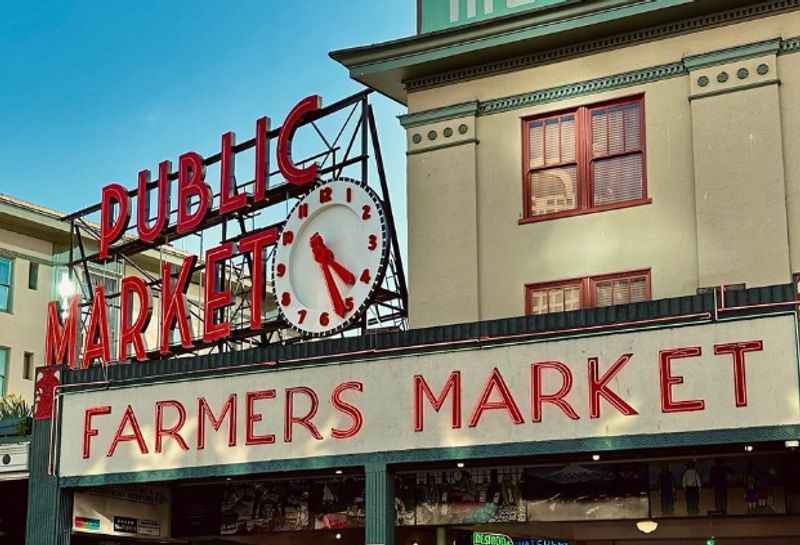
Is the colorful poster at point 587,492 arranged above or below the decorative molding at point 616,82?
below

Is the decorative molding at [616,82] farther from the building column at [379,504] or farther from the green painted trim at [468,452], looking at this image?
the building column at [379,504]

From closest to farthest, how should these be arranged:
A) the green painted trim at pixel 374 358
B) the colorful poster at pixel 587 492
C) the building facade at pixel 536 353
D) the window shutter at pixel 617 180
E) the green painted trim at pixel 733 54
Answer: the green painted trim at pixel 374 358 → the building facade at pixel 536 353 → the colorful poster at pixel 587 492 → the green painted trim at pixel 733 54 → the window shutter at pixel 617 180

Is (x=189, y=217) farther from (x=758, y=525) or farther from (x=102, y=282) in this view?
(x=102, y=282)

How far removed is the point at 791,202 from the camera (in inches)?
947

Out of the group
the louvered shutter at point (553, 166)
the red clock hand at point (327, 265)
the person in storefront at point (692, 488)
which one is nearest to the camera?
the person in storefront at point (692, 488)

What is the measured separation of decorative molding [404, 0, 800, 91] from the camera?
2456 cm

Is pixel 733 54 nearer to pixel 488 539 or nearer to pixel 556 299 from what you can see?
pixel 556 299

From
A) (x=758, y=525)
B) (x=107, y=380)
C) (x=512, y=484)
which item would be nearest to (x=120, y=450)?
(x=107, y=380)

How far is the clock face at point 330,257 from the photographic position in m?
28.5

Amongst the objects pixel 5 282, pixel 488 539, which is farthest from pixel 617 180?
Result: pixel 5 282

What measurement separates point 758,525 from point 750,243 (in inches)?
190

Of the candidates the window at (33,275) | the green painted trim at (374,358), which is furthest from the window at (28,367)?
the green painted trim at (374,358)

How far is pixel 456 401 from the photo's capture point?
21.0 m

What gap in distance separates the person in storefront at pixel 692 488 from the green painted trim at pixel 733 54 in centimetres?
759
